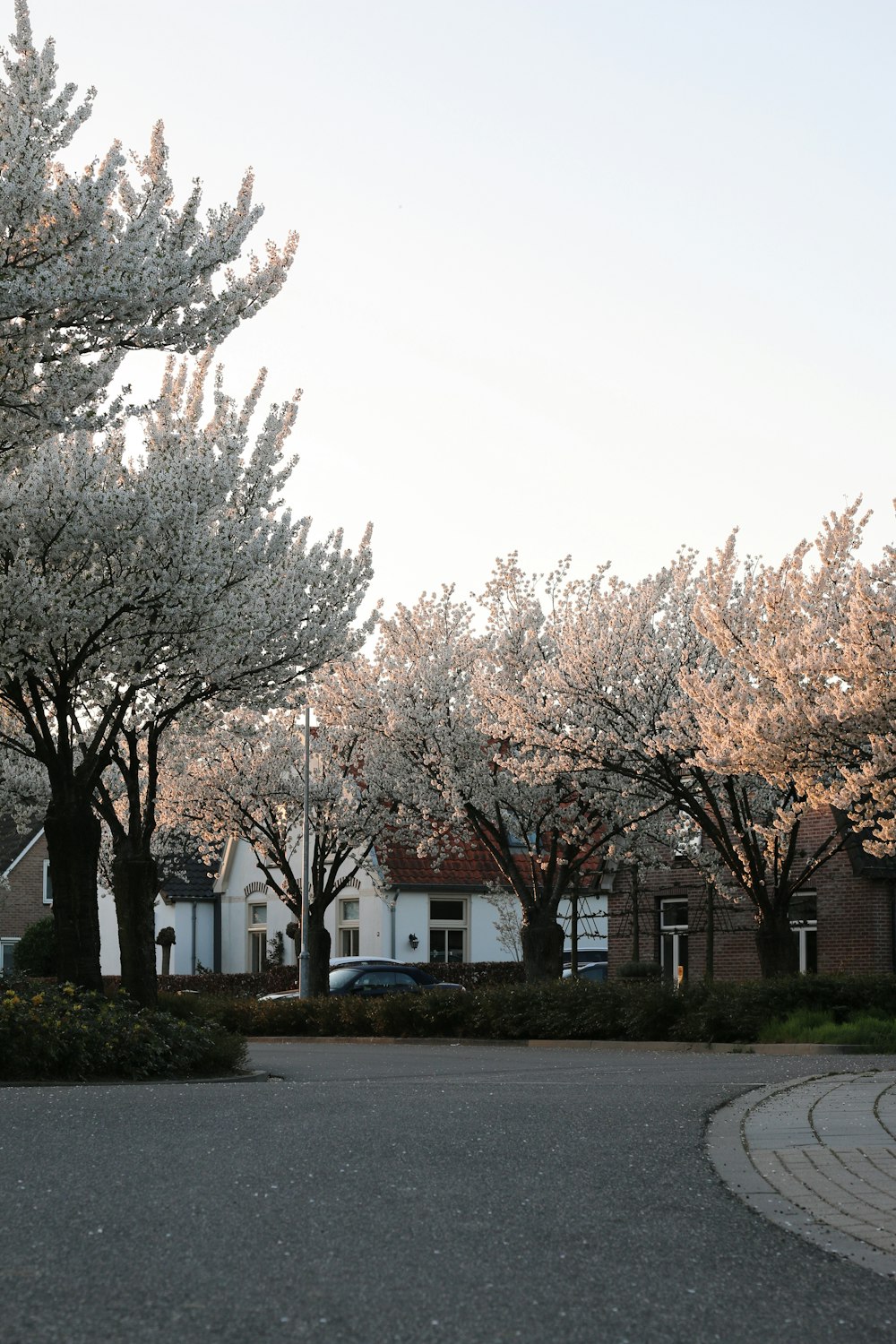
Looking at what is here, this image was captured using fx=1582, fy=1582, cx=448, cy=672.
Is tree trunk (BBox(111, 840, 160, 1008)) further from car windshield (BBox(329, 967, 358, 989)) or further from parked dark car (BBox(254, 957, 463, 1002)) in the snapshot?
car windshield (BBox(329, 967, 358, 989))

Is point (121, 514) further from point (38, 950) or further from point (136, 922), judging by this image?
point (38, 950)

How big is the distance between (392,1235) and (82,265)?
33.6 ft

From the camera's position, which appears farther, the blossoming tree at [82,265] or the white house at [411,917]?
the white house at [411,917]

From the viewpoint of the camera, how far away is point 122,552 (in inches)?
782

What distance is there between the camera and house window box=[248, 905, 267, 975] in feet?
188

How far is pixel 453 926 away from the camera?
52.3 meters

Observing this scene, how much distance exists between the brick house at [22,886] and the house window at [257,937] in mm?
7454

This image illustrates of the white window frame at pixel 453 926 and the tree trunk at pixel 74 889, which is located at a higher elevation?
the tree trunk at pixel 74 889

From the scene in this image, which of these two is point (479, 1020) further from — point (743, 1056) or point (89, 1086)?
point (89, 1086)

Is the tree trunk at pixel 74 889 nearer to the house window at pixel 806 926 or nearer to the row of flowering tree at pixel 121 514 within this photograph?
the row of flowering tree at pixel 121 514

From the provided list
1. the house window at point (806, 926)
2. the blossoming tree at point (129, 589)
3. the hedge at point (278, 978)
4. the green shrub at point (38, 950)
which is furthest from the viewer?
the green shrub at point (38, 950)

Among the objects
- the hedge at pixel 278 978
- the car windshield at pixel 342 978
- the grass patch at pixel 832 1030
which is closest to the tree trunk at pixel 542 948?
the car windshield at pixel 342 978

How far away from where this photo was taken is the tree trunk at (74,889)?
66.0 ft

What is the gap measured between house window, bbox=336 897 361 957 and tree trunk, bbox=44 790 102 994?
3282 centimetres
